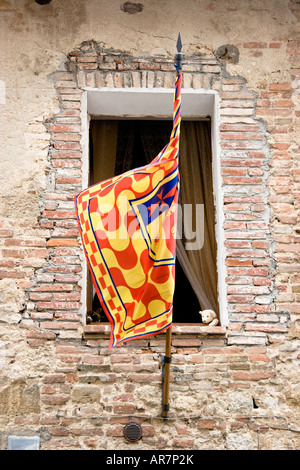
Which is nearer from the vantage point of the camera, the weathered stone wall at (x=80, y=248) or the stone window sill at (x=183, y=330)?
the weathered stone wall at (x=80, y=248)

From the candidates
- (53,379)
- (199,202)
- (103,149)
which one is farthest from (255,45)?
(53,379)

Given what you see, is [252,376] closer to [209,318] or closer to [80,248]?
[209,318]

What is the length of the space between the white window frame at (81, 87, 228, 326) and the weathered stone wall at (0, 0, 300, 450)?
0.05 meters

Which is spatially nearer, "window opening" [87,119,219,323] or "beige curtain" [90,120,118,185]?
"window opening" [87,119,219,323]

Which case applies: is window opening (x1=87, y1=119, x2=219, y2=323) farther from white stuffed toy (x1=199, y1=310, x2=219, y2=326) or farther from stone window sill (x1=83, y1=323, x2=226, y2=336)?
stone window sill (x1=83, y1=323, x2=226, y2=336)

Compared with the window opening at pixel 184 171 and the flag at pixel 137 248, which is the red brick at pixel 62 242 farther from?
the flag at pixel 137 248

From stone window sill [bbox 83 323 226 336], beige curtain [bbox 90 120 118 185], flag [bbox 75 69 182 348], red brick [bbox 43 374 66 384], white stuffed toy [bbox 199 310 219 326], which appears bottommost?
red brick [bbox 43 374 66 384]

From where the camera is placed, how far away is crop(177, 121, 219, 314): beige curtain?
4.60 meters

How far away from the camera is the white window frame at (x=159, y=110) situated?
4.47 m

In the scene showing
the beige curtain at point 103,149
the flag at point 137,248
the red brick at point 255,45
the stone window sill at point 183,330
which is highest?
the red brick at point 255,45

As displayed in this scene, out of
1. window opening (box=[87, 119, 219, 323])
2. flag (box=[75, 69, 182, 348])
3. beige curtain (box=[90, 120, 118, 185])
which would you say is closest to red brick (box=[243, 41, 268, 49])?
window opening (box=[87, 119, 219, 323])

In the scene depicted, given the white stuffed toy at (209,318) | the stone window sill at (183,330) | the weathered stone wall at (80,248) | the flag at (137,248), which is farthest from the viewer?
the white stuffed toy at (209,318)

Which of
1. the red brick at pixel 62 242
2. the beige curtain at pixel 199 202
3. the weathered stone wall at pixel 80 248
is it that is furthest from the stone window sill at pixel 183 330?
the red brick at pixel 62 242

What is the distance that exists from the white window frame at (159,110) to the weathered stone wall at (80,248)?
5cm
